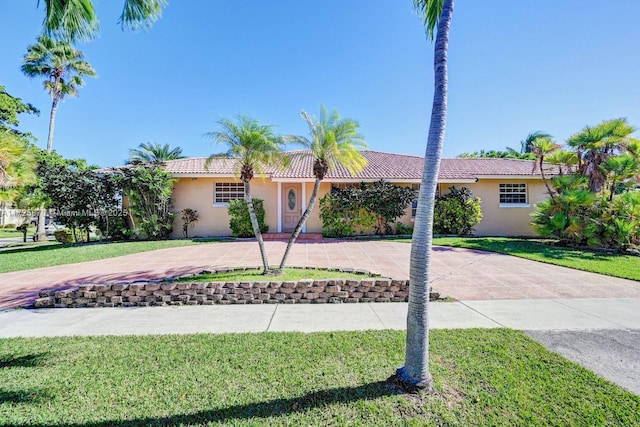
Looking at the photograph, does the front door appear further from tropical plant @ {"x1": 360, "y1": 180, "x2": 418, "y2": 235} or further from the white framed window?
the white framed window

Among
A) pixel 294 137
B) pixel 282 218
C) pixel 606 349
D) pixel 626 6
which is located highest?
pixel 626 6

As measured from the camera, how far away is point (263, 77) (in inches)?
595

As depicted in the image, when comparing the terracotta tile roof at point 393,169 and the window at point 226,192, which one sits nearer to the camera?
the terracotta tile roof at point 393,169

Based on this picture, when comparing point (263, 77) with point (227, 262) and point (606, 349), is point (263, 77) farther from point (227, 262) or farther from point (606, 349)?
point (606, 349)

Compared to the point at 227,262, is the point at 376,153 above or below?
above

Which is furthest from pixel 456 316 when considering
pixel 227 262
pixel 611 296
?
pixel 227 262

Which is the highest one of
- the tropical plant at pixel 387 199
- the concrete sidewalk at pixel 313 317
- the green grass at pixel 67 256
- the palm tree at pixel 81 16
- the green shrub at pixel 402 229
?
the palm tree at pixel 81 16

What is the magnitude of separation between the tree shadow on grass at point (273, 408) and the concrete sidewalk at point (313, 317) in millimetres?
1791

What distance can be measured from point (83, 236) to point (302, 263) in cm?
1412

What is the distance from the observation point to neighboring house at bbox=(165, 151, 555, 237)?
56.0 feet

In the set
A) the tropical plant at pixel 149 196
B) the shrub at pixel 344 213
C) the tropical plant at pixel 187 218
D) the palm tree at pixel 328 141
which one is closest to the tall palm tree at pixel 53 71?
the tropical plant at pixel 149 196

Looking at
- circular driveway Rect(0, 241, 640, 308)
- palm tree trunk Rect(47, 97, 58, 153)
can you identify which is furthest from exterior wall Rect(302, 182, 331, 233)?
palm tree trunk Rect(47, 97, 58, 153)

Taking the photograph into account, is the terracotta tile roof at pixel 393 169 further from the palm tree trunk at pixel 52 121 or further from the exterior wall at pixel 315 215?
the palm tree trunk at pixel 52 121

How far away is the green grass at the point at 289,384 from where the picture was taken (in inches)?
108
